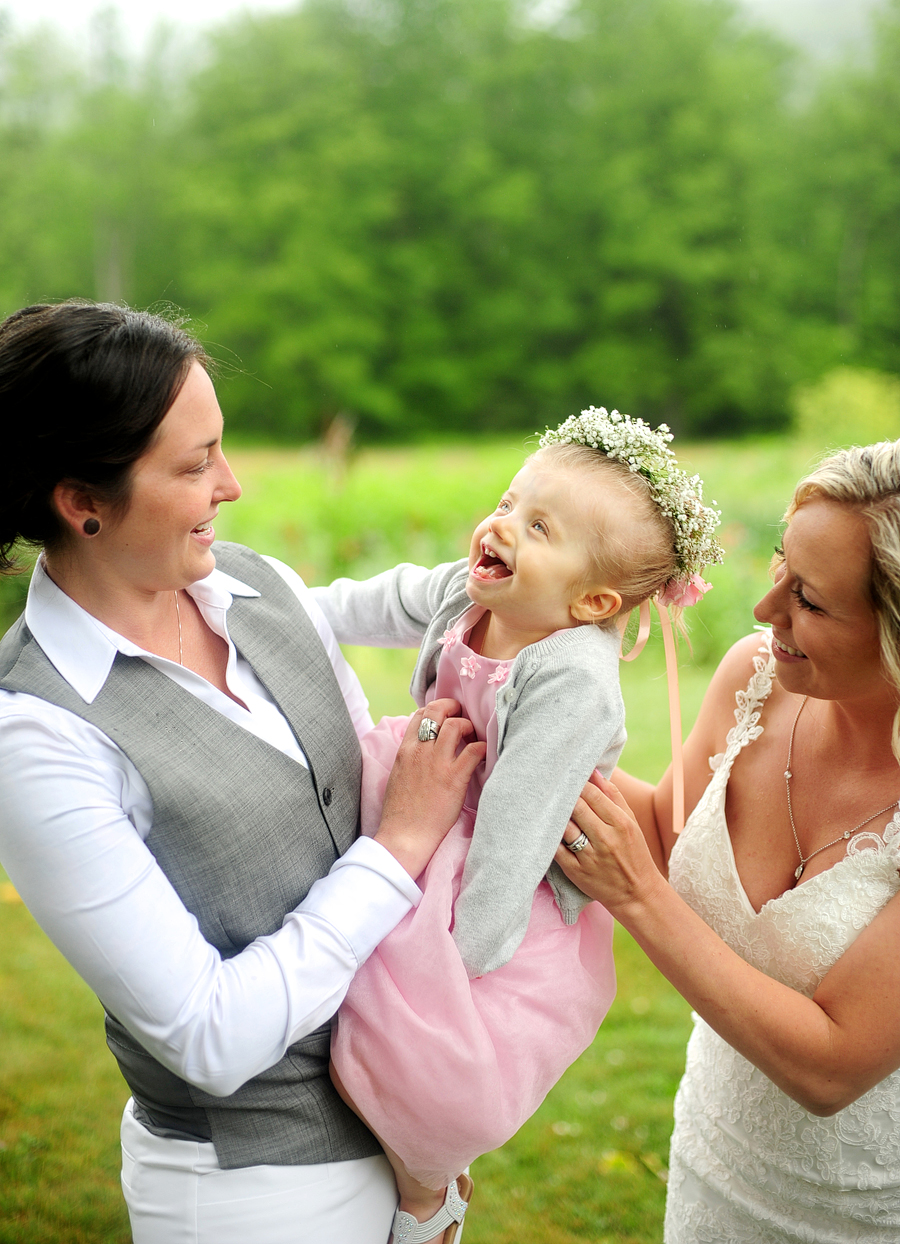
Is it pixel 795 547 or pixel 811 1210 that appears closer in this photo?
pixel 795 547

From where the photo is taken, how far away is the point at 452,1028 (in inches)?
59.1

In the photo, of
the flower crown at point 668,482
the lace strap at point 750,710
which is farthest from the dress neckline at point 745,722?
the flower crown at point 668,482

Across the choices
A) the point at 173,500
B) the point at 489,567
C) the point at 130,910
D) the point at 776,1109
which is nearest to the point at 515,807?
the point at 489,567

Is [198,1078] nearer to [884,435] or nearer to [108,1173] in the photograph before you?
[108,1173]

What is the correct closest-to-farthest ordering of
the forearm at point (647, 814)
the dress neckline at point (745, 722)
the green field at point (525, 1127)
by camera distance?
1. the dress neckline at point (745, 722)
2. the forearm at point (647, 814)
3. the green field at point (525, 1127)

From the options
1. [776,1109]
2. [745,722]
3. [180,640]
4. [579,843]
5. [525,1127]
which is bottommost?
[525,1127]

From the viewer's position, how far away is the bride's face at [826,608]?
1.63 m

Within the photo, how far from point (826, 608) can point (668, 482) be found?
0.34m

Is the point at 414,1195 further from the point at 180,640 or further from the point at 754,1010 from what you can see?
the point at 180,640

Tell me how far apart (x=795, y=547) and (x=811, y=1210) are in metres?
1.23

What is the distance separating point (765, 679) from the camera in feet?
6.58

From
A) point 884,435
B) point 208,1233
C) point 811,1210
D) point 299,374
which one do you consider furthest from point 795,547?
point 299,374

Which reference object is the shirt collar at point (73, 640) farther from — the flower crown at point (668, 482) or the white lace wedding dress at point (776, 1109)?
the white lace wedding dress at point (776, 1109)

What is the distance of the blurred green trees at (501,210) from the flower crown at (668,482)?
27.4 feet
